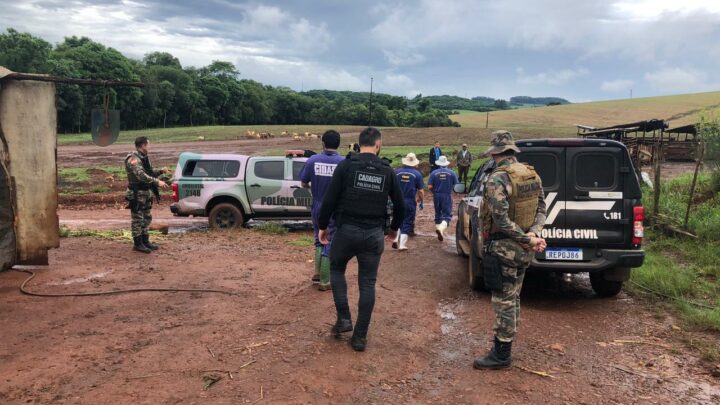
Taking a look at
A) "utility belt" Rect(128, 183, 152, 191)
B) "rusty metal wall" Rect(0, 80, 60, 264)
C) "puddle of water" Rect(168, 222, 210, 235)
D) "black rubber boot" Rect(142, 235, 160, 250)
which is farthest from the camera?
"puddle of water" Rect(168, 222, 210, 235)

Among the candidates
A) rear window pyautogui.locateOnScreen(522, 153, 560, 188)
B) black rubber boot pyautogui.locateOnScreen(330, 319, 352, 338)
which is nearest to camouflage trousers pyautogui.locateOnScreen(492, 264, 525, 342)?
black rubber boot pyautogui.locateOnScreen(330, 319, 352, 338)

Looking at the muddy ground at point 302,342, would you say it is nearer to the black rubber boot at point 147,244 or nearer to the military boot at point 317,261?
the military boot at point 317,261

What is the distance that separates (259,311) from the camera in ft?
19.4

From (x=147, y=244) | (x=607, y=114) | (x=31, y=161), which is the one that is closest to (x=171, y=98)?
(x=607, y=114)

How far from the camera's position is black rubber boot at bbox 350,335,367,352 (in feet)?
15.7

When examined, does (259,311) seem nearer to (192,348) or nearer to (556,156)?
(192,348)

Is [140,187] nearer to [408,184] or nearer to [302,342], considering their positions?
[408,184]

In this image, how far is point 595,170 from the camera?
6.57 m

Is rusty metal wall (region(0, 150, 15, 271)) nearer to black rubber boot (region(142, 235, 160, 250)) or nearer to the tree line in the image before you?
black rubber boot (region(142, 235, 160, 250))

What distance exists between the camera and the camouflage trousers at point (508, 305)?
4.58 m

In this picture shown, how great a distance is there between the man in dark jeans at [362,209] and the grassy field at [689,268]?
4.05 meters

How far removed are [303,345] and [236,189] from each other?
7733 mm

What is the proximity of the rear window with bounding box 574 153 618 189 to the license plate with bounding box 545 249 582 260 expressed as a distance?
805mm

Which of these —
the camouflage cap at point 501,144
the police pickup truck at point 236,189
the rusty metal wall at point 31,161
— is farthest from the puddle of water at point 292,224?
the camouflage cap at point 501,144
